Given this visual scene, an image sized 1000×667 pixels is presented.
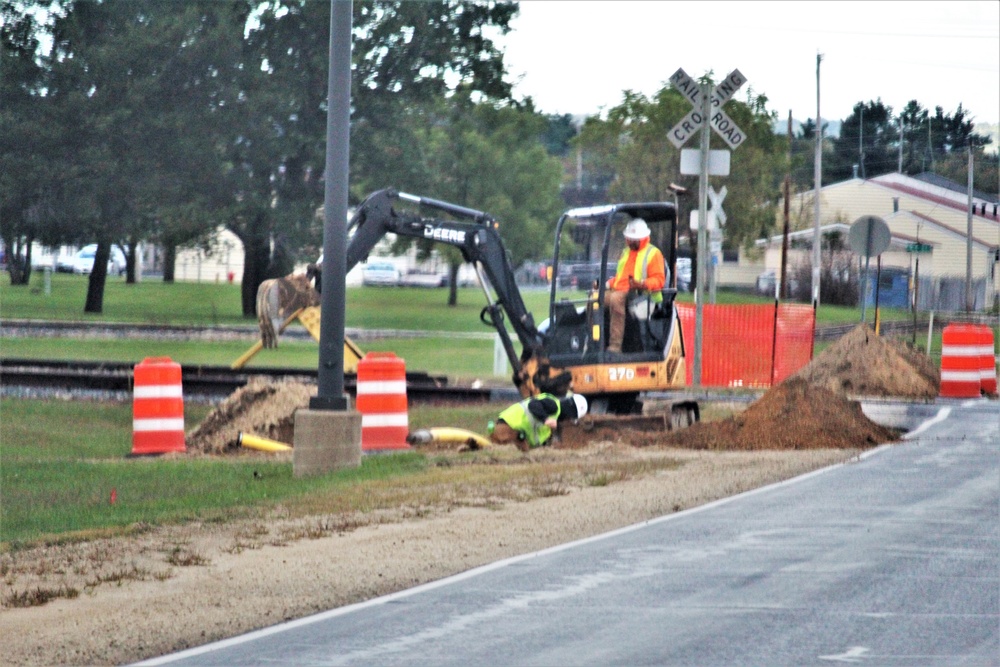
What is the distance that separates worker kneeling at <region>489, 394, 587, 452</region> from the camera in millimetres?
18156

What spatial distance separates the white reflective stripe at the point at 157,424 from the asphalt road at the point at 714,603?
6784 mm

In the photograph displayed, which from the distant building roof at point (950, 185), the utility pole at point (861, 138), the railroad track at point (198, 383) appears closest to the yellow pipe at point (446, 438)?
the railroad track at point (198, 383)

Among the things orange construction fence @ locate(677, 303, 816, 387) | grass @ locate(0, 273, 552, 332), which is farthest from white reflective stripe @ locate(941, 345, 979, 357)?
grass @ locate(0, 273, 552, 332)

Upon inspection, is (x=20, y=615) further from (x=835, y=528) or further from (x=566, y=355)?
(x=566, y=355)

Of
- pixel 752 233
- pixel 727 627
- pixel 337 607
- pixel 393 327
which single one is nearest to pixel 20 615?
pixel 337 607

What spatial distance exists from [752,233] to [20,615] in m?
57.6

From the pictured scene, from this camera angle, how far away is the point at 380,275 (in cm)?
8875

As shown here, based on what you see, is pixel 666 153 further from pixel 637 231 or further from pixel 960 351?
pixel 637 231

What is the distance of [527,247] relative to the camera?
69312 millimetres

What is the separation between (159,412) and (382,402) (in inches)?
96.7

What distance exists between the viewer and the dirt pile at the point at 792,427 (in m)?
18.7

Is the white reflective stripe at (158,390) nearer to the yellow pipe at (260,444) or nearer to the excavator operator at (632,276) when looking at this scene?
the yellow pipe at (260,444)

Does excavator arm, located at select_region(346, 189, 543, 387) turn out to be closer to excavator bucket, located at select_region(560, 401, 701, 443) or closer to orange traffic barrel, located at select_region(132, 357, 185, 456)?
excavator bucket, located at select_region(560, 401, 701, 443)

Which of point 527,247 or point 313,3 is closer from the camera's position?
point 313,3
